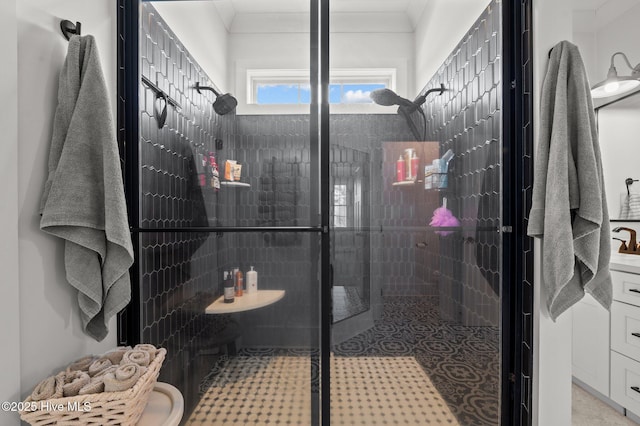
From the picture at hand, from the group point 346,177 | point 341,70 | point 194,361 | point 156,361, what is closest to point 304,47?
point 341,70

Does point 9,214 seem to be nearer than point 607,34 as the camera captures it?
Yes

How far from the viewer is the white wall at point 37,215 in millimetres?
903

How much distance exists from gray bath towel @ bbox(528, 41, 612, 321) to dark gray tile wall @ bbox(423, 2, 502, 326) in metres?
0.17

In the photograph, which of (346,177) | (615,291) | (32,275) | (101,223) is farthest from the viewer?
(615,291)

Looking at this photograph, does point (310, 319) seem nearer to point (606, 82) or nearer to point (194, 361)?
point (194, 361)

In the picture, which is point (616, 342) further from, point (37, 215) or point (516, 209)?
point (37, 215)

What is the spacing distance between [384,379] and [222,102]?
1416 mm

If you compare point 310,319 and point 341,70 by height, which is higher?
point 341,70

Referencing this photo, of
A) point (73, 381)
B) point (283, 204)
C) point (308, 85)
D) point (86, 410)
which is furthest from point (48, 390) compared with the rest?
point (308, 85)

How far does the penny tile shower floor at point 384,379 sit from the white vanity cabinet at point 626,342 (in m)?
0.96

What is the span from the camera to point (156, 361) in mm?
949

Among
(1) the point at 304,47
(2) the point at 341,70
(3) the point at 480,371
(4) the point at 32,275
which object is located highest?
(1) the point at 304,47

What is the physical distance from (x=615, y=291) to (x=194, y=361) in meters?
2.29

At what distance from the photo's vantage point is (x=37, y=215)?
3.12 feet
